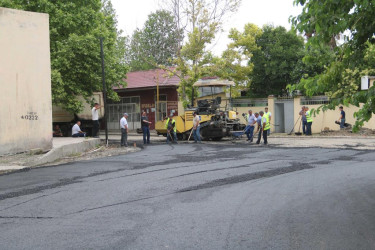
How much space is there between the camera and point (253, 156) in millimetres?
13203

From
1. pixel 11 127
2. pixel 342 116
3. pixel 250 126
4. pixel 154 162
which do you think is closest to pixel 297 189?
pixel 154 162

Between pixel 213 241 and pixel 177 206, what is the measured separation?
182cm

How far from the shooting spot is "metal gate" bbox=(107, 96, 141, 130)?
33.5 meters

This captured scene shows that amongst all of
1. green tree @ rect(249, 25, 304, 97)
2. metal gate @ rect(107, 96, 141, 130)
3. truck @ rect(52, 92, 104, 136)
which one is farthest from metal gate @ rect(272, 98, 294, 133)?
metal gate @ rect(107, 96, 141, 130)

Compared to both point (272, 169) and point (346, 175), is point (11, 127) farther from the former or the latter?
point (346, 175)

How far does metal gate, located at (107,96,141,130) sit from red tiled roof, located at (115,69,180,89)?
1280 millimetres

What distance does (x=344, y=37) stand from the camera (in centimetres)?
620

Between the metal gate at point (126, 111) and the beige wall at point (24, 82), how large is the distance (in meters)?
18.6

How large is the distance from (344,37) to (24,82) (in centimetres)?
1097

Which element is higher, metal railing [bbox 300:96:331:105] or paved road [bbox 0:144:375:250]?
metal railing [bbox 300:96:331:105]

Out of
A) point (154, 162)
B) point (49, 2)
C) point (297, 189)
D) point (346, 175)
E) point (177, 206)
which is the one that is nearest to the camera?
point (177, 206)

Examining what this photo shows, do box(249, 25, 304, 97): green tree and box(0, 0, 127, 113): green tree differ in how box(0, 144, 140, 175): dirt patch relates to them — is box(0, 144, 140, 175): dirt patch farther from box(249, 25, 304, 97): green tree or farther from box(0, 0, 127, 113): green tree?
box(249, 25, 304, 97): green tree

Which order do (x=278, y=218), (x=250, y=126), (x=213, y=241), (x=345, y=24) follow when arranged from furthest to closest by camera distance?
(x=250, y=126)
(x=278, y=218)
(x=345, y=24)
(x=213, y=241)

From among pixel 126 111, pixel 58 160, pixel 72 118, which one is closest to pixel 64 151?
pixel 58 160
